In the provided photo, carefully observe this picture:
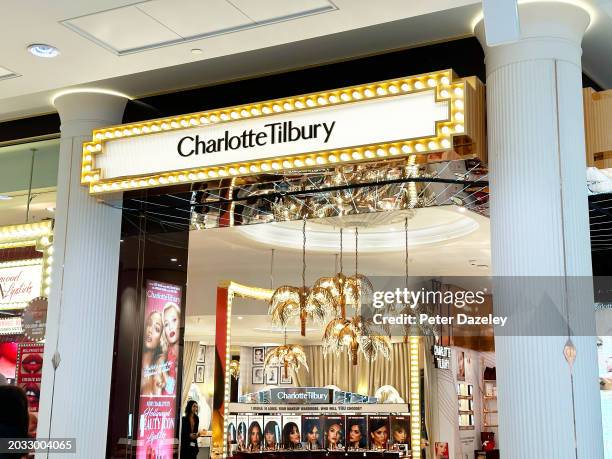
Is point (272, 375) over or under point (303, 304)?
under

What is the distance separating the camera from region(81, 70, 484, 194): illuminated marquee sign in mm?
4117

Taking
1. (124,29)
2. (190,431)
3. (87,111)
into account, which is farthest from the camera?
(190,431)

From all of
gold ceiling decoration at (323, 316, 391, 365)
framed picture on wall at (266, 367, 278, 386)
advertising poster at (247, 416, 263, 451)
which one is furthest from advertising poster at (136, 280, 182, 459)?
framed picture on wall at (266, 367, 278, 386)

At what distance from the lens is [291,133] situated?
4551mm

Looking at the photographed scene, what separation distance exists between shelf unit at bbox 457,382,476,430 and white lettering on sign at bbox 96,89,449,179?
7.93 metres

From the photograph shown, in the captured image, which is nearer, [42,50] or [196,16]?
[196,16]

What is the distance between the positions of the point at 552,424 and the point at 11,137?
16.0 ft

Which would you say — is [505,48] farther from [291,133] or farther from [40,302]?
[40,302]

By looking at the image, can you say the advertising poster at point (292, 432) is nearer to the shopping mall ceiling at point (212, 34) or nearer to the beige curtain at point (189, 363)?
the beige curtain at point (189, 363)

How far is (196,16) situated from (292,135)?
3.13ft

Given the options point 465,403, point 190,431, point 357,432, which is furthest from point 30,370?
point 465,403

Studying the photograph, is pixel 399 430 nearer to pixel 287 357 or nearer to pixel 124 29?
pixel 287 357

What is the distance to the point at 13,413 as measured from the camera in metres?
4.80

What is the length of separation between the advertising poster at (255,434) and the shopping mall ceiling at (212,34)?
20.0 feet
